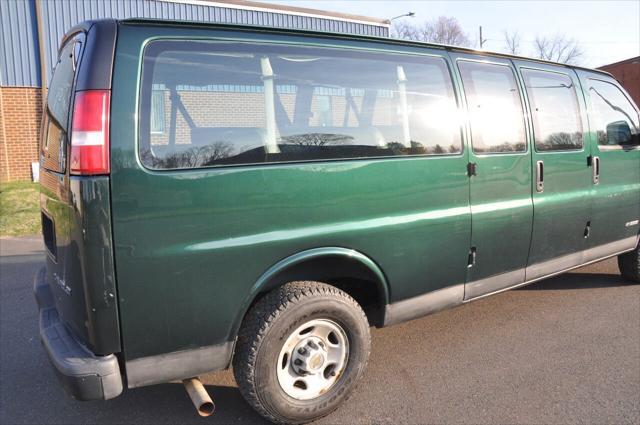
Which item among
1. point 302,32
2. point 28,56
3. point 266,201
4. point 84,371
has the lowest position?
point 84,371

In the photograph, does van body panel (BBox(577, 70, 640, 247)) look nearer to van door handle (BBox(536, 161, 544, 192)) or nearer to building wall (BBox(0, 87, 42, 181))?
van door handle (BBox(536, 161, 544, 192))

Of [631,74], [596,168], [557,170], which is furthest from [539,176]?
[631,74]

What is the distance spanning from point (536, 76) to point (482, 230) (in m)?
1.51

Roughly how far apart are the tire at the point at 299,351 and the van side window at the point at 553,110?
2157 mm

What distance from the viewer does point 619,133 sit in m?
4.73

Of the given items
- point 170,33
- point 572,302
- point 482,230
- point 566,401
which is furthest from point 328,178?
point 572,302

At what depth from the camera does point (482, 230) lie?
346 centimetres

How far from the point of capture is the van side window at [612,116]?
4547mm

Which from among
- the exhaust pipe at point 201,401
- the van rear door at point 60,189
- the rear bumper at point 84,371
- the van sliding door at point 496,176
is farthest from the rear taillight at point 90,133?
the van sliding door at point 496,176

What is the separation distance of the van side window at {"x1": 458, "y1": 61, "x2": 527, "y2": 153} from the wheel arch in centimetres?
119

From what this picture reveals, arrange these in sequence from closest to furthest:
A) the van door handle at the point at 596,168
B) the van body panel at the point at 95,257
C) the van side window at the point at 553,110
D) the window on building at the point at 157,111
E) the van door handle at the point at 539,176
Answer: the van body panel at the point at 95,257 → the window on building at the point at 157,111 → the van door handle at the point at 539,176 → the van side window at the point at 553,110 → the van door handle at the point at 596,168

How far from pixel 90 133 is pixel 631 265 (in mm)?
5172

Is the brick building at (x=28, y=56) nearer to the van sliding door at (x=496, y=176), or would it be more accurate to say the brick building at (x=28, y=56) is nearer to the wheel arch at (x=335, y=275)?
the van sliding door at (x=496, y=176)

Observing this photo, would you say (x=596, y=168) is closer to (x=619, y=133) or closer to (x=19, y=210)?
(x=619, y=133)
